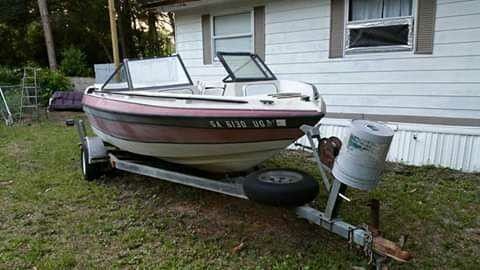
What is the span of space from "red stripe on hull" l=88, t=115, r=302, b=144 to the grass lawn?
76 cm

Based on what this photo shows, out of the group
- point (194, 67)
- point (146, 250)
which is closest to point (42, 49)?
point (194, 67)

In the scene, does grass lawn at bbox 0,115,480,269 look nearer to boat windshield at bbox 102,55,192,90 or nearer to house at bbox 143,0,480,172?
house at bbox 143,0,480,172

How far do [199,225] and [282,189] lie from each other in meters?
1.10

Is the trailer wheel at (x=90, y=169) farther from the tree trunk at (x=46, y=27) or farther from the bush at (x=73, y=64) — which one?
the bush at (x=73, y=64)

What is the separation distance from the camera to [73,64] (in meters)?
14.7

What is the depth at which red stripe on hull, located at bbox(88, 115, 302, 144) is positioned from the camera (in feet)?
9.43

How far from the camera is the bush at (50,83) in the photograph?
11.2m

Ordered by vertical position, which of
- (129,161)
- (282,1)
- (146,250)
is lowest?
(146,250)

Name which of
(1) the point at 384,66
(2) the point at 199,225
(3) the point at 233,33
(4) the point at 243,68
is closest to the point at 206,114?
(2) the point at 199,225

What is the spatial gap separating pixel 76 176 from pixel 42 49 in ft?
47.7

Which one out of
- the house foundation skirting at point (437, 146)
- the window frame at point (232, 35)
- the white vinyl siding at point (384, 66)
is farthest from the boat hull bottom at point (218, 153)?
the window frame at point (232, 35)

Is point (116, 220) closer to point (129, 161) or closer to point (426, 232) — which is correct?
point (129, 161)

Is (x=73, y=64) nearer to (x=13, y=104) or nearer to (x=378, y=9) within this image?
(x=13, y=104)

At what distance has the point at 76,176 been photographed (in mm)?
4742
